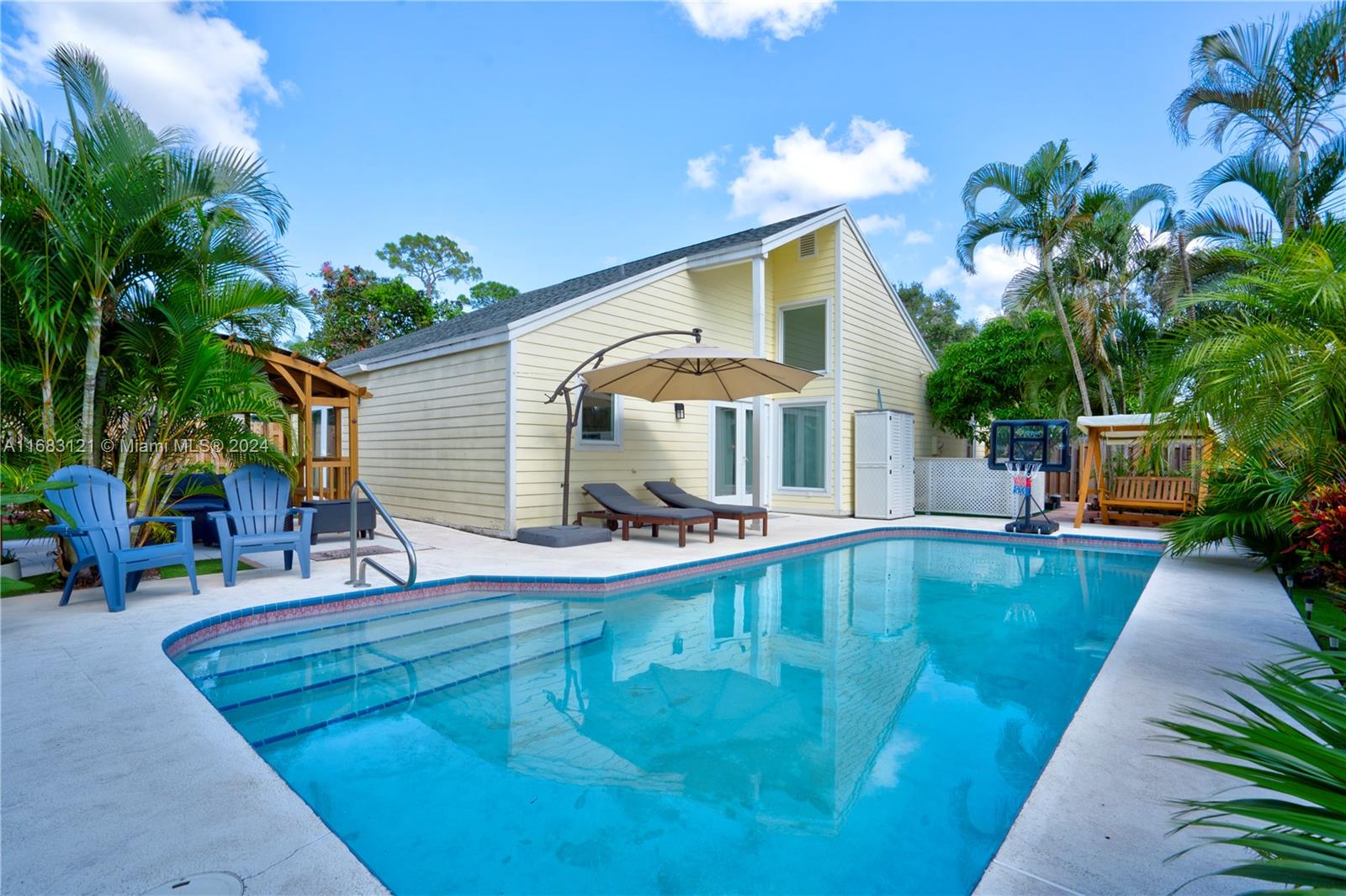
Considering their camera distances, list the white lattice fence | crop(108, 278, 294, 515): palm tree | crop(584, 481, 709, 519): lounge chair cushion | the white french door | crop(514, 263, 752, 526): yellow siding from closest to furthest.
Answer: crop(108, 278, 294, 515): palm tree
crop(584, 481, 709, 519): lounge chair cushion
crop(514, 263, 752, 526): yellow siding
the white french door
the white lattice fence

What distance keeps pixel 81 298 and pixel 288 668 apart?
11.7 feet

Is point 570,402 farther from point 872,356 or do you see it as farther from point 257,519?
point 872,356

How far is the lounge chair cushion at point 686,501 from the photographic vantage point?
29.1 ft

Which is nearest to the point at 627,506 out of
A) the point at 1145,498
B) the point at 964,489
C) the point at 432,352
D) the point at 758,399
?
the point at 758,399

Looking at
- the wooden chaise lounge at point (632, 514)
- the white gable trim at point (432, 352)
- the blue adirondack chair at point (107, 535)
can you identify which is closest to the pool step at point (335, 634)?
the blue adirondack chair at point (107, 535)

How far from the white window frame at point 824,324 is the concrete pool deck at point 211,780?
7.79 m

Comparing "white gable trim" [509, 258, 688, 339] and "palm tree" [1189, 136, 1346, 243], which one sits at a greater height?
"palm tree" [1189, 136, 1346, 243]

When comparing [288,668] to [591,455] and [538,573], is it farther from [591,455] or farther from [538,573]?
[591,455]

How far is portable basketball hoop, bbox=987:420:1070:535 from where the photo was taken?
9883 millimetres

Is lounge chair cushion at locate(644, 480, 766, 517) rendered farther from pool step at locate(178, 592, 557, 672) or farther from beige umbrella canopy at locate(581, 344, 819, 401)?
pool step at locate(178, 592, 557, 672)

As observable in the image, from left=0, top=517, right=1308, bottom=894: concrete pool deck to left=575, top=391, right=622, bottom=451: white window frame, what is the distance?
5296mm

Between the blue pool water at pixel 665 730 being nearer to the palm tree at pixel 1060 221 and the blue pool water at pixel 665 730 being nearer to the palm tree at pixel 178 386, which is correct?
the palm tree at pixel 178 386

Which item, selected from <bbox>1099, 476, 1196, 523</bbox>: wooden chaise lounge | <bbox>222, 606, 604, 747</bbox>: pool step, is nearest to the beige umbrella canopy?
<bbox>222, 606, 604, 747</bbox>: pool step

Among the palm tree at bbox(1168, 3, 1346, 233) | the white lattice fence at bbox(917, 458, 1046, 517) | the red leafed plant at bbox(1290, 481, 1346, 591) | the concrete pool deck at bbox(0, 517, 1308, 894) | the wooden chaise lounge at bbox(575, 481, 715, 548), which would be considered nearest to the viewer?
the concrete pool deck at bbox(0, 517, 1308, 894)
